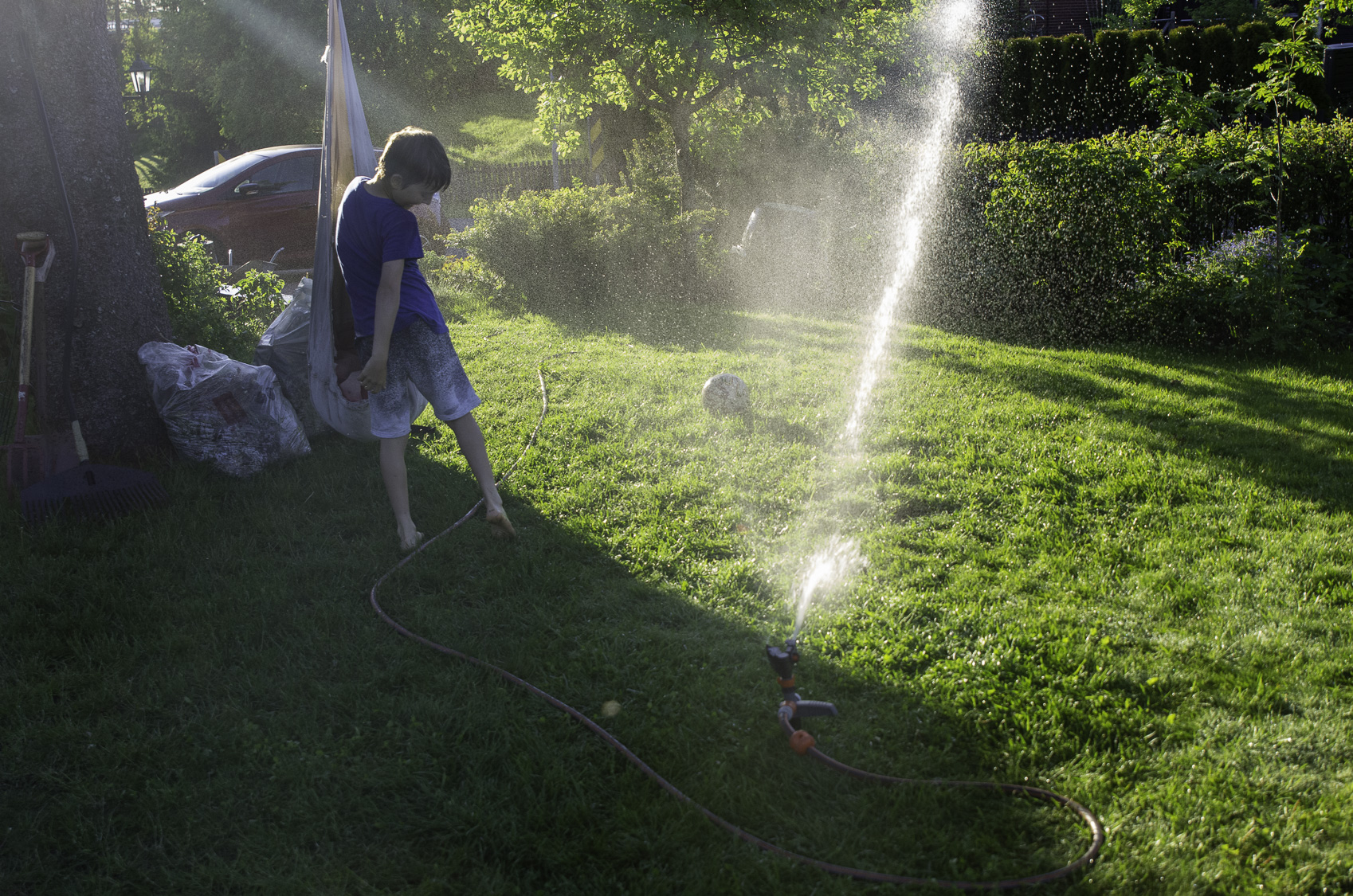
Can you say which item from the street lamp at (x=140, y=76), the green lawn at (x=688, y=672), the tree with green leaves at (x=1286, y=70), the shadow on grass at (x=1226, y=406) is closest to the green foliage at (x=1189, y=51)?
the tree with green leaves at (x=1286, y=70)

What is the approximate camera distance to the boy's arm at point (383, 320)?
3.43 meters

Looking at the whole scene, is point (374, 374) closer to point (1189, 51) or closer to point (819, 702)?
point (819, 702)

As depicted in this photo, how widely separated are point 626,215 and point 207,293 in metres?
5.16

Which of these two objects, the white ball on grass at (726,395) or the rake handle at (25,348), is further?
the white ball on grass at (726,395)

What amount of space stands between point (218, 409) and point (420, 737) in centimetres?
283

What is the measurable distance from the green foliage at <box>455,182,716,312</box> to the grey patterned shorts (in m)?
6.13

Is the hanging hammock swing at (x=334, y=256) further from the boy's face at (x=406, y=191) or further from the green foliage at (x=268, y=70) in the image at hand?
the green foliage at (x=268, y=70)

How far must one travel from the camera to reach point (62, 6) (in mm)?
4348

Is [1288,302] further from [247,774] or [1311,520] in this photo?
[247,774]

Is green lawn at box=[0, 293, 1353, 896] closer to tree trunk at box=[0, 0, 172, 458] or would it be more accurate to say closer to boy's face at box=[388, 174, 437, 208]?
tree trunk at box=[0, 0, 172, 458]

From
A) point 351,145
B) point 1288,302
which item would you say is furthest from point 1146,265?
point 351,145

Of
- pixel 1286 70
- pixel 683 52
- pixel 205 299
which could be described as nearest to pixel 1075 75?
pixel 683 52

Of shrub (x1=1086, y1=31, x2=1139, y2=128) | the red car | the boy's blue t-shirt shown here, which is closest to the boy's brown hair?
the boy's blue t-shirt

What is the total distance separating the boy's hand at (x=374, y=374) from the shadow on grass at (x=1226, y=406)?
166 inches
